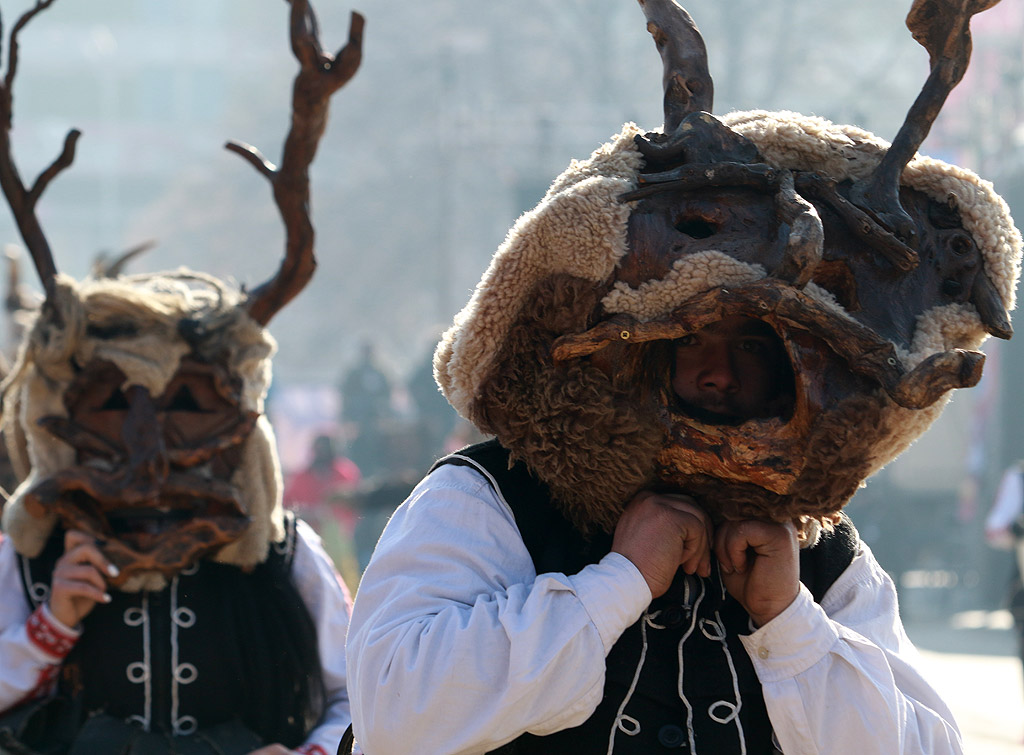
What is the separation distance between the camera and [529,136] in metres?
25.8

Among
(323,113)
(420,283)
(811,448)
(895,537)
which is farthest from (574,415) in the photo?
(420,283)

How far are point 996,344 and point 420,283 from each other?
50.3 ft

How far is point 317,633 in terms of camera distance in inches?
131

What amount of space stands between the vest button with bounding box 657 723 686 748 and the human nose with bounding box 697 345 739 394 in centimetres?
52

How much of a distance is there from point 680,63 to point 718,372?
1.83ft

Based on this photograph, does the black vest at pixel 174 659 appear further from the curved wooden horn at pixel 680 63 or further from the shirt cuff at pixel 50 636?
the curved wooden horn at pixel 680 63

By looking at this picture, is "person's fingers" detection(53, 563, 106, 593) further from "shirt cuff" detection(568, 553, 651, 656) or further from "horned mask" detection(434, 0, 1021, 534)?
"shirt cuff" detection(568, 553, 651, 656)

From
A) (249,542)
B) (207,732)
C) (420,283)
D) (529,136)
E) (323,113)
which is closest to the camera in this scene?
(207,732)

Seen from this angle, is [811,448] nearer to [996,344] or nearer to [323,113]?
[323,113]

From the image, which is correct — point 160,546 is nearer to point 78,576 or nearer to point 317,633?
point 78,576

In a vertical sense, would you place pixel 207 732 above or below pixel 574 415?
below

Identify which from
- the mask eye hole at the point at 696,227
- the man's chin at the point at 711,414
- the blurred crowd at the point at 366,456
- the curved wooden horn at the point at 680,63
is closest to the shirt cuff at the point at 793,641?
the man's chin at the point at 711,414

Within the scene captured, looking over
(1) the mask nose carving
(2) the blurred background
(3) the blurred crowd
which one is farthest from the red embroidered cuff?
(3) the blurred crowd

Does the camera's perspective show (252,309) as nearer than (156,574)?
No
